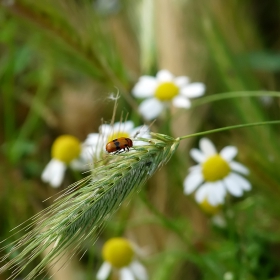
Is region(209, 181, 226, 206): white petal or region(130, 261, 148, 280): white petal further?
region(130, 261, 148, 280): white petal

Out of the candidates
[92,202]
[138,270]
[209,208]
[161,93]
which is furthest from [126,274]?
[92,202]

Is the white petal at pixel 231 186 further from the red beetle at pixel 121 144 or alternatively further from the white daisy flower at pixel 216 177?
the red beetle at pixel 121 144

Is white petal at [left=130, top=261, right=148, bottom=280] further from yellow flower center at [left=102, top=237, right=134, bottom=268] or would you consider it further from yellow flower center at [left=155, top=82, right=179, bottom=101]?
yellow flower center at [left=155, top=82, right=179, bottom=101]

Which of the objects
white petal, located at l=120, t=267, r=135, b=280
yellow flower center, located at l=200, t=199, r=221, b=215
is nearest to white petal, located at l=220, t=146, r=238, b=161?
yellow flower center, located at l=200, t=199, r=221, b=215

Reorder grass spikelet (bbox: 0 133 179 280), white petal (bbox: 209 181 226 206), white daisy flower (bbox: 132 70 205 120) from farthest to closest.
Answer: white daisy flower (bbox: 132 70 205 120) → white petal (bbox: 209 181 226 206) → grass spikelet (bbox: 0 133 179 280)

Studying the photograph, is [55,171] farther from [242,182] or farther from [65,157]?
[242,182]

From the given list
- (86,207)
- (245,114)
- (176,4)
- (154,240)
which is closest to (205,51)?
(176,4)

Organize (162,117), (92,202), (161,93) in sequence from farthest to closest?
(162,117)
(161,93)
(92,202)
